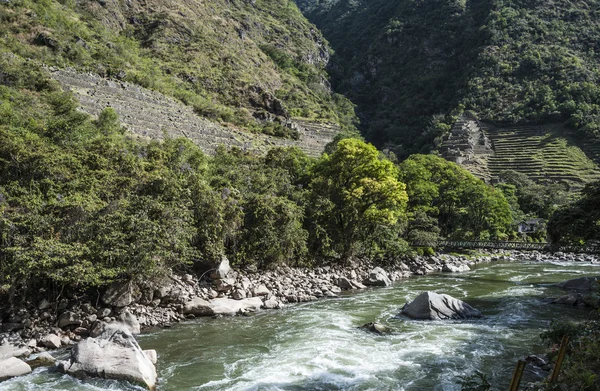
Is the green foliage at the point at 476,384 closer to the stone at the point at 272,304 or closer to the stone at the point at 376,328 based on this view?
the stone at the point at 376,328

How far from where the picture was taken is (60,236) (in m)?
15.9

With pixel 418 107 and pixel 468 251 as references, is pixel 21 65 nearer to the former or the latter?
pixel 468 251

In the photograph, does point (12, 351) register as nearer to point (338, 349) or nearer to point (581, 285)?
point (338, 349)

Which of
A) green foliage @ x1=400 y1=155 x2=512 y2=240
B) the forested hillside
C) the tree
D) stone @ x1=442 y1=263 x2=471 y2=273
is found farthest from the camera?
the forested hillside

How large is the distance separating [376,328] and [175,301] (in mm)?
9108

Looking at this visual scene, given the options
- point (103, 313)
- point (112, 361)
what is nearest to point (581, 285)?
point (112, 361)

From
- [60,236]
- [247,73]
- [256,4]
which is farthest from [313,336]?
[256,4]

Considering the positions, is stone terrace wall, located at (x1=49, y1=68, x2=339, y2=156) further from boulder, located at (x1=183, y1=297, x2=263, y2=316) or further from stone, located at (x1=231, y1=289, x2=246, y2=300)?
boulder, located at (x1=183, y1=297, x2=263, y2=316)

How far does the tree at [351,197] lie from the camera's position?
92.3 ft

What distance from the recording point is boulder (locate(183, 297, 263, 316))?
17938 mm

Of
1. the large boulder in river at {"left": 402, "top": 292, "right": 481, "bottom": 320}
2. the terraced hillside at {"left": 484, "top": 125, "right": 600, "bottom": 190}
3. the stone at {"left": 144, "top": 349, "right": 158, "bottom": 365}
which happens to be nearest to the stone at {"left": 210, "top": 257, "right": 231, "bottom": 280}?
the stone at {"left": 144, "top": 349, "right": 158, "bottom": 365}

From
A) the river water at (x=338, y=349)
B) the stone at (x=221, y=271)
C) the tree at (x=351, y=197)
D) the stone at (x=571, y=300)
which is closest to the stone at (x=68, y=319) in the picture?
the river water at (x=338, y=349)

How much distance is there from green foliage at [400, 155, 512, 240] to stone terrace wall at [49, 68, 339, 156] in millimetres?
21604

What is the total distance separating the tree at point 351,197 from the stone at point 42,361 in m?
17.8
